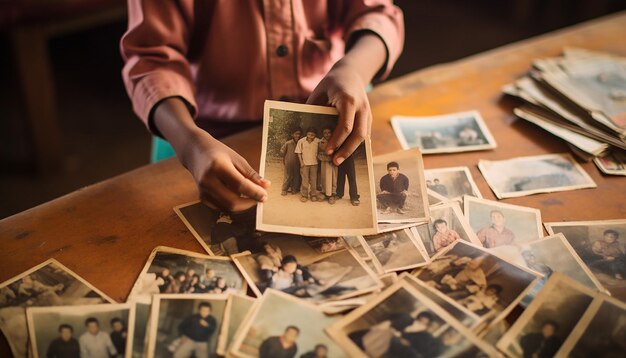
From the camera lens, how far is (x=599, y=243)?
941 mm

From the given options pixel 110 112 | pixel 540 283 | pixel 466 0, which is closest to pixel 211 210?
pixel 540 283

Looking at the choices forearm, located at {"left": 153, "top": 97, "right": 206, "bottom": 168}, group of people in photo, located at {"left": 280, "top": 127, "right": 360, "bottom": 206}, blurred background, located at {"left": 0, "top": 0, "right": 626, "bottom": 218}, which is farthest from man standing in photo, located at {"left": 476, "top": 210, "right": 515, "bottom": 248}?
blurred background, located at {"left": 0, "top": 0, "right": 626, "bottom": 218}

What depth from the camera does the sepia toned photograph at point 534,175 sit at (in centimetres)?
106

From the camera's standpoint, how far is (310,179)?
3.10 ft

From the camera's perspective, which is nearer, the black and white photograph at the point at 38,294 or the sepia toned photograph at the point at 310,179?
the black and white photograph at the point at 38,294

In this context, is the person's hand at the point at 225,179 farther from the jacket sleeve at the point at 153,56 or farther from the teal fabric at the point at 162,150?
the teal fabric at the point at 162,150

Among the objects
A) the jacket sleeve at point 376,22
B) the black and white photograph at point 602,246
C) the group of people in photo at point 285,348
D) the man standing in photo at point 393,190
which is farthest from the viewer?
the jacket sleeve at point 376,22

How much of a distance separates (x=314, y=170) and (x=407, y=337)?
0.31m

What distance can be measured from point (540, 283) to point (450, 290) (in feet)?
0.43

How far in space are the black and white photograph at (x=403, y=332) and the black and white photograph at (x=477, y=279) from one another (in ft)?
0.16

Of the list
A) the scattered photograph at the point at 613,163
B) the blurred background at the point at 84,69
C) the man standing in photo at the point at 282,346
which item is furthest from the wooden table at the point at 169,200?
the blurred background at the point at 84,69

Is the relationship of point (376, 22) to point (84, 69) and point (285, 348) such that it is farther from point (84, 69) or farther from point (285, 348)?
point (84, 69)

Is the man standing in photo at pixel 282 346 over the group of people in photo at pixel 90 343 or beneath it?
beneath

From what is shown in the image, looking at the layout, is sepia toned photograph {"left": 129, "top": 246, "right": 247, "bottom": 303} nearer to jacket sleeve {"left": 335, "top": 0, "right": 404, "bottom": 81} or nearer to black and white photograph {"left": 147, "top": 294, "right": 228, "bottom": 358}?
black and white photograph {"left": 147, "top": 294, "right": 228, "bottom": 358}
